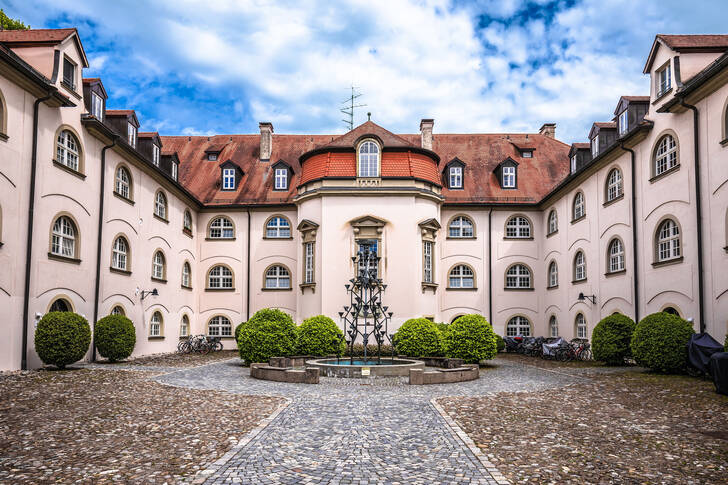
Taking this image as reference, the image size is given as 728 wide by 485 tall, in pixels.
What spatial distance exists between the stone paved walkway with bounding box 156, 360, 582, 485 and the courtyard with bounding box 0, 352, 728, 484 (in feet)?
0.10

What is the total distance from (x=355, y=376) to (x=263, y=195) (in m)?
18.6

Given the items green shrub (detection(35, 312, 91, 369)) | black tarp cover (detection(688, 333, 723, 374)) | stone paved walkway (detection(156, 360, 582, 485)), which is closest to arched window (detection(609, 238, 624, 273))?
black tarp cover (detection(688, 333, 723, 374))

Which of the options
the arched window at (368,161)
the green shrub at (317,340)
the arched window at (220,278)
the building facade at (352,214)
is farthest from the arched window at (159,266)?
the arched window at (368,161)

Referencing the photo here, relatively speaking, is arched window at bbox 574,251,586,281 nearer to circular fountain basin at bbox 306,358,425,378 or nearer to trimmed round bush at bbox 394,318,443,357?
trimmed round bush at bbox 394,318,443,357

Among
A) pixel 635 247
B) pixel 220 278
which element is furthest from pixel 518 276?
pixel 220 278

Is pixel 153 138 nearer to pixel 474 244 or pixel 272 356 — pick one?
pixel 272 356

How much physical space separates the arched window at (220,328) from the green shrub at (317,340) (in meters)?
12.6

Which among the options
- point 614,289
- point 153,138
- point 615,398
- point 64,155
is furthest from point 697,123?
point 153,138

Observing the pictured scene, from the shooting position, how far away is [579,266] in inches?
1145

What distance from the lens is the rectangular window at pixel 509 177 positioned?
3525 cm

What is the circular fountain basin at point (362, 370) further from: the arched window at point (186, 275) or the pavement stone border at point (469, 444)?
the arched window at point (186, 275)

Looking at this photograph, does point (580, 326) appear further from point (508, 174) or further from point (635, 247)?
point (508, 174)

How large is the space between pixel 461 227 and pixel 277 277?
10622mm

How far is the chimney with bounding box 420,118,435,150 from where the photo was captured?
1442 inches
